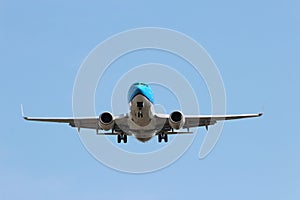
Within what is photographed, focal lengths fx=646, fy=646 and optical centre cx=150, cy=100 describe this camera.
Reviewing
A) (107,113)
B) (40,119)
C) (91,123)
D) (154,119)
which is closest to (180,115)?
(154,119)

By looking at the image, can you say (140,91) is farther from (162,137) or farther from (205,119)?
(205,119)

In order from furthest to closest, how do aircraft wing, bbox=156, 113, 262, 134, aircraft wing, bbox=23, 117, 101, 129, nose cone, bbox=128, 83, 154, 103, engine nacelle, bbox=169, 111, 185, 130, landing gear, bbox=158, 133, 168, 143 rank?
aircraft wing, bbox=23, 117, 101, 129
aircraft wing, bbox=156, 113, 262, 134
landing gear, bbox=158, 133, 168, 143
engine nacelle, bbox=169, 111, 185, 130
nose cone, bbox=128, 83, 154, 103

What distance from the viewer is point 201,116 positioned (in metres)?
58.2

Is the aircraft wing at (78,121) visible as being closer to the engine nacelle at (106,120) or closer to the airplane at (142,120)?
the airplane at (142,120)

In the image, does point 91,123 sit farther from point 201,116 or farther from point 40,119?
point 201,116

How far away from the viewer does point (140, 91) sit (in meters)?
51.5

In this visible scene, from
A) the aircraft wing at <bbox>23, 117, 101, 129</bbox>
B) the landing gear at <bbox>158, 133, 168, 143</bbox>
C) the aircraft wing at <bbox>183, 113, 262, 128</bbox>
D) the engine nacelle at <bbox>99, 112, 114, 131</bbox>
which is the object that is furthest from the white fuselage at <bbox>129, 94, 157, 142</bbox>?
the aircraft wing at <bbox>23, 117, 101, 129</bbox>

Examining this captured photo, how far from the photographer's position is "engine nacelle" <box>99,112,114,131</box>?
174 ft

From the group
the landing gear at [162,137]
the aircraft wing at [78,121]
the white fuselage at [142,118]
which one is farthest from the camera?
the aircraft wing at [78,121]

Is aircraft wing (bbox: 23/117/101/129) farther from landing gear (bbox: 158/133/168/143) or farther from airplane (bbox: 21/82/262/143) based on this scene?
landing gear (bbox: 158/133/168/143)

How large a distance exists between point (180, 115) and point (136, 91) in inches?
169

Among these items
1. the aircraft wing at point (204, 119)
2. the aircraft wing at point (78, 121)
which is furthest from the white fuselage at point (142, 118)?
the aircraft wing at point (78, 121)

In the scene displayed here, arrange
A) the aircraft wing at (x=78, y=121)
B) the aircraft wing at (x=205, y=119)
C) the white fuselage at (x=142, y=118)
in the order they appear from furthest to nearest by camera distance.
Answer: the aircraft wing at (x=78, y=121)
the aircraft wing at (x=205, y=119)
the white fuselage at (x=142, y=118)

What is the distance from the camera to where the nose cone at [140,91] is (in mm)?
51688
